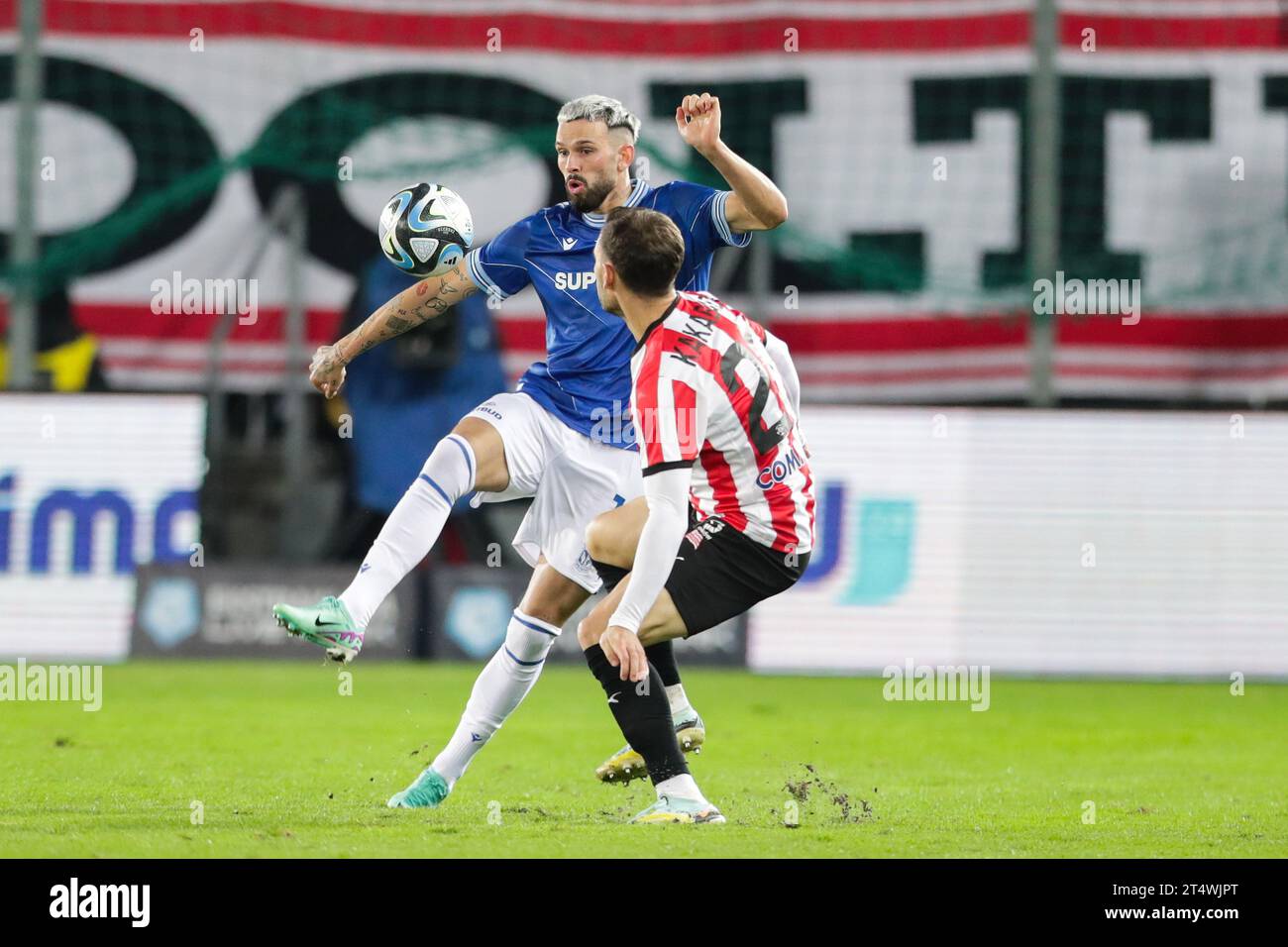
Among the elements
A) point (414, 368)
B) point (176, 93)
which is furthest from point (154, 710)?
point (176, 93)

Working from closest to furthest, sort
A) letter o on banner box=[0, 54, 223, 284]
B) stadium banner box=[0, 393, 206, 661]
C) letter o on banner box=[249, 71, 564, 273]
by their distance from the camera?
1. stadium banner box=[0, 393, 206, 661]
2. letter o on banner box=[249, 71, 564, 273]
3. letter o on banner box=[0, 54, 223, 284]

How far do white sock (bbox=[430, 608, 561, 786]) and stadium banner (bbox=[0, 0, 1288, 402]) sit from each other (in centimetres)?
932

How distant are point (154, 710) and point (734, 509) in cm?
503

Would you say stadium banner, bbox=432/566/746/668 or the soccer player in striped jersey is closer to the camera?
the soccer player in striped jersey

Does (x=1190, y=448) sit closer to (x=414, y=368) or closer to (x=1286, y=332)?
(x=1286, y=332)

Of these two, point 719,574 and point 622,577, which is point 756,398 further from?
point 622,577

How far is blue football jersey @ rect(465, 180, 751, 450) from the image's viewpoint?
696 cm

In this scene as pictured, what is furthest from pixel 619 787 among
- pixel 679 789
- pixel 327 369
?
pixel 327 369

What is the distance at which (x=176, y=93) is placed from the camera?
16734 millimetres

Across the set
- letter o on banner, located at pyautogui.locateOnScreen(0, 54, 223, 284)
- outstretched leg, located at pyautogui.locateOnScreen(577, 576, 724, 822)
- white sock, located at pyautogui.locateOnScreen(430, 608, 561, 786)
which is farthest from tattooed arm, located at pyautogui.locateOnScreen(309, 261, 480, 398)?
letter o on banner, located at pyautogui.locateOnScreen(0, 54, 223, 284)

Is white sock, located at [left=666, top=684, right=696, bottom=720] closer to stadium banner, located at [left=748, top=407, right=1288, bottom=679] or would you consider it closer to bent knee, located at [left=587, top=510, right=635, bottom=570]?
bent knee, located at [left=587, top=510, right=635, bottom=570]

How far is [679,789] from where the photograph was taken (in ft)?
19.8

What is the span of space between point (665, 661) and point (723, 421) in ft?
4.82

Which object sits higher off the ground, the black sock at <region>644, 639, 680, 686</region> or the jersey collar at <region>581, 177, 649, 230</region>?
the jersey collar at <region>581, 177, 649, 230</region>
